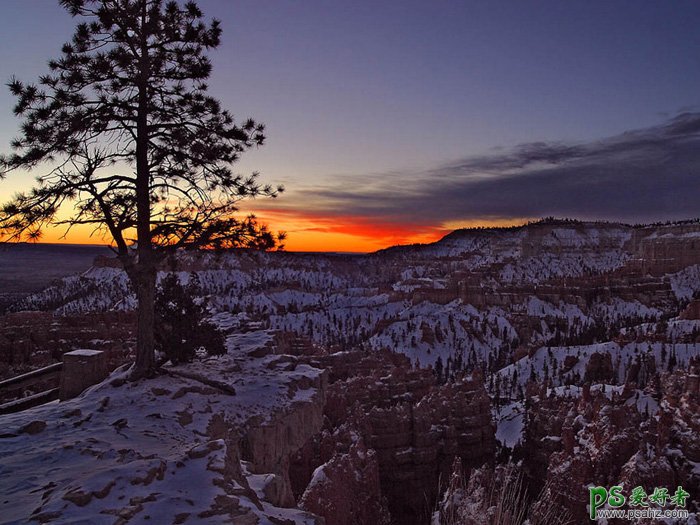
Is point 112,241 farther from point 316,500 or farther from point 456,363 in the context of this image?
point 456,363

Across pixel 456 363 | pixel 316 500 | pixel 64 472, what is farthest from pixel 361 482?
pixel 456 363

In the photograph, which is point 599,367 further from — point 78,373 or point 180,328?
point 78,373

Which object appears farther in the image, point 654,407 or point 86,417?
point 654,407

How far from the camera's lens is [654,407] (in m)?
37.7

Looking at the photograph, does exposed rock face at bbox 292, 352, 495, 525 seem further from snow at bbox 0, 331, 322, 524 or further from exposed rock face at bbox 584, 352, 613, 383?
exposed rock face at bbox 584, 352, 613, 383

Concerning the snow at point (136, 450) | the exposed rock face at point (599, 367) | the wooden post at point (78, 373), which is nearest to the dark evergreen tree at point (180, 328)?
the snow at point (136, 450)

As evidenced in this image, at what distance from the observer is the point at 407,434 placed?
34406mm

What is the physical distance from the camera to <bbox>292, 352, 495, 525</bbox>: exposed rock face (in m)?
30.4

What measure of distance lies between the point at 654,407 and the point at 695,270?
462 ft

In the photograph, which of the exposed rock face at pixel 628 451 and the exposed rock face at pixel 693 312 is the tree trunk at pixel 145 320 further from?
the exposed rock face at pixel 693 312

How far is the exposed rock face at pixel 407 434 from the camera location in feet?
99.8

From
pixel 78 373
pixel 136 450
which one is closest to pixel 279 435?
pixel 136 450

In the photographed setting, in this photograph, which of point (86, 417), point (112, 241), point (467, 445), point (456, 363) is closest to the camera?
point (86, 417)

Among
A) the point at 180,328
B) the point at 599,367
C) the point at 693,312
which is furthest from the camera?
the point at 693,312
